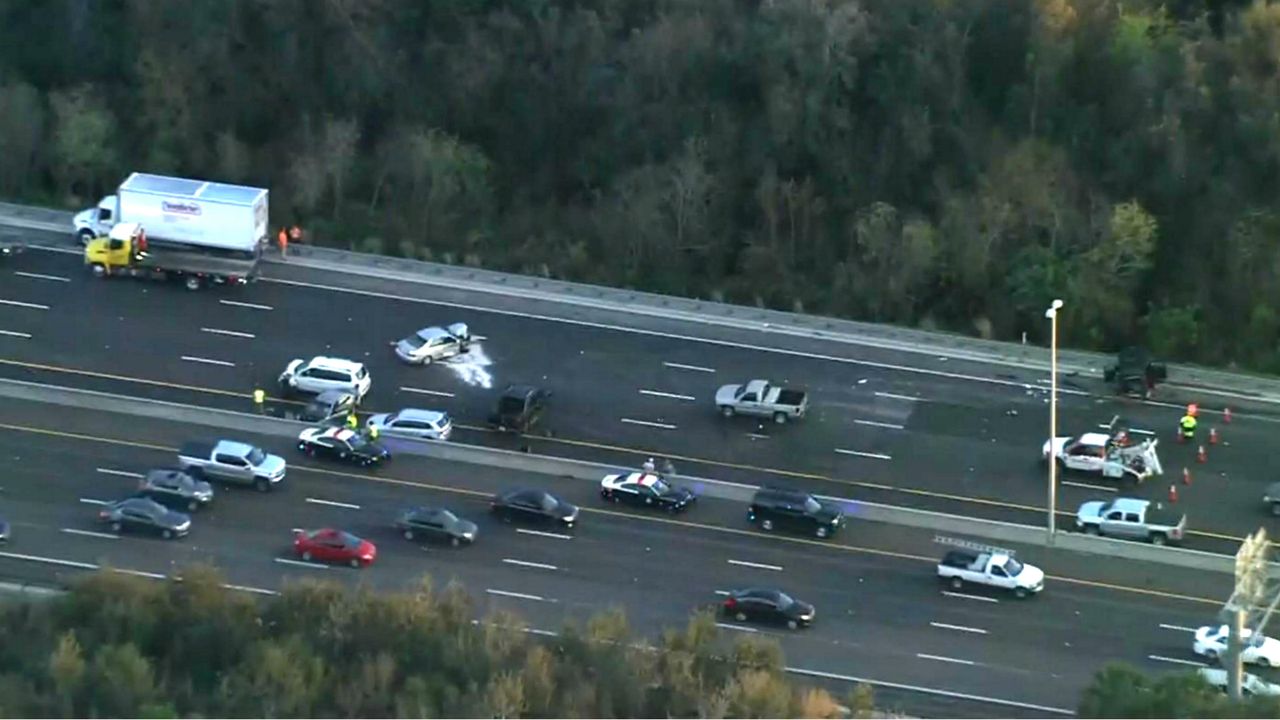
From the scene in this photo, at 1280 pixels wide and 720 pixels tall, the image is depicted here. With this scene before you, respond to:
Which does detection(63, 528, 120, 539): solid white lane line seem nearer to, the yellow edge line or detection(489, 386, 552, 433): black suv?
the yellow edge line

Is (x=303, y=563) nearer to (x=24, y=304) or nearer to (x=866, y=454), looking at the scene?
(x=866, y=454)

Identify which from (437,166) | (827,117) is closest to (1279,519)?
(827,117)

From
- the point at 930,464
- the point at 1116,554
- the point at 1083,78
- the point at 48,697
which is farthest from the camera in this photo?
the point at 1083,78

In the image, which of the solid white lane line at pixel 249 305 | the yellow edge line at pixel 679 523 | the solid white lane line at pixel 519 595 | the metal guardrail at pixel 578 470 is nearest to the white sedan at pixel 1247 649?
the yellow edge line at pixel 679 523

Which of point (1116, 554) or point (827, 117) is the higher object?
point (827, 117)

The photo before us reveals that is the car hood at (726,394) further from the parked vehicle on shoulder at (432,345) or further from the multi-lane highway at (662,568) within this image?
the parked vehicle on shoulder at (432,345)

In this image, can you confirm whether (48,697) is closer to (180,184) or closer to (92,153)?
(180,184)

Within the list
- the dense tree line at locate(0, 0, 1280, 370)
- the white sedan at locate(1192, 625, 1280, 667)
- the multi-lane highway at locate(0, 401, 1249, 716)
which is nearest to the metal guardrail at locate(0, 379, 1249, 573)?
the multi-lane highway at locate(0, 401, 1249, 716)
